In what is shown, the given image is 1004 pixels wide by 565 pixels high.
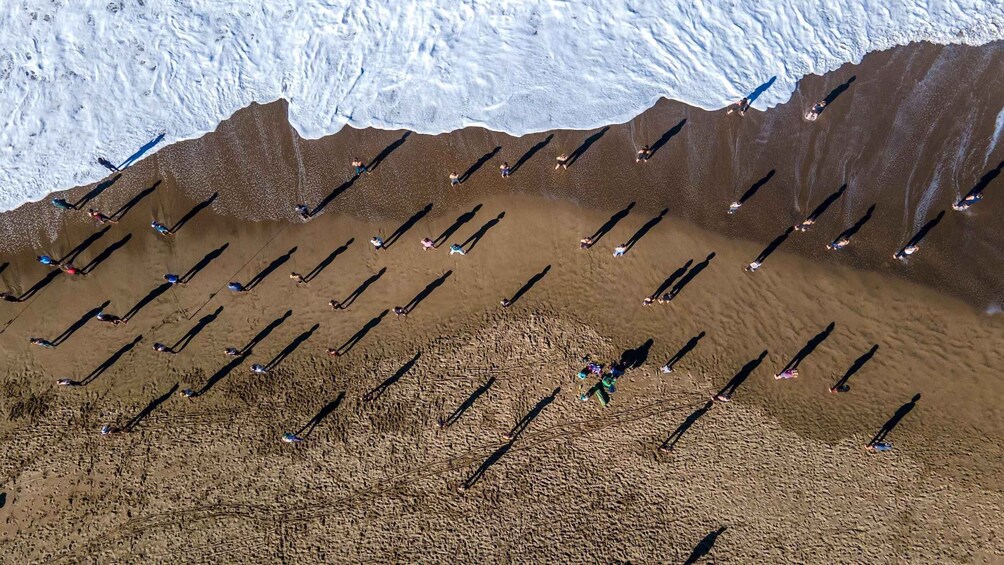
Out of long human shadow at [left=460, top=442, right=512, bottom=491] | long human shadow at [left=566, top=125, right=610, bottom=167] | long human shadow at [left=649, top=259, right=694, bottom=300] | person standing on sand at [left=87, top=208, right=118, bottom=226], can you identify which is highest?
long human shadow at [left=566, top=125, right=610, bottom=167]

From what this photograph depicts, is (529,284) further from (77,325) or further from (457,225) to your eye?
(77,325)

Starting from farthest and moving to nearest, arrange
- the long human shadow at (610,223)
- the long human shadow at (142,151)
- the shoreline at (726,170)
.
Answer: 1. the long human shadow at (142,151)
2. the long human shadow at (610,223)
3. the shoreline at (726,170)

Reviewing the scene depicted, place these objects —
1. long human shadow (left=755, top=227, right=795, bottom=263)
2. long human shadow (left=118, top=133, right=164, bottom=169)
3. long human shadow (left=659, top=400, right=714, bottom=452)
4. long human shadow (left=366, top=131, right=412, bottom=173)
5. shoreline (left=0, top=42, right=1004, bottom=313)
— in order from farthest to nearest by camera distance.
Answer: long human shadow (left=118, top=133, right=164, bottom=169), long human shadow (left=366, top=131, right=412, bottom=173), long human shadow (left=755, top=227, right=795, bottom=263), shoreline (left=0, top=42, right=1004, bottom=313), long human shadow (left=659, top=400, right=714, bottom=452)

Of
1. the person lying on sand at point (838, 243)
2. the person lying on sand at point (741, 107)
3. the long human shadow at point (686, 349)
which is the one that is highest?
the person lying on sand at point (741, 107)

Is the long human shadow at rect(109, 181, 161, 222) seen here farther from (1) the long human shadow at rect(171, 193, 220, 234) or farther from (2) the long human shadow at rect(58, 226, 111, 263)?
(1) the long human shadow at rect(171, 193, 220, 234)

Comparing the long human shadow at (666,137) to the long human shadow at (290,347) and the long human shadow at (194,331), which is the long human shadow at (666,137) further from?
the long human shadow at (194,331)

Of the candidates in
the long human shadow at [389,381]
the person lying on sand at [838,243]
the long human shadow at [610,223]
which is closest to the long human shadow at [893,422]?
the person lying on sand at [838,243]

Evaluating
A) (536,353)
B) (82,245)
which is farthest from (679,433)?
(82,245)

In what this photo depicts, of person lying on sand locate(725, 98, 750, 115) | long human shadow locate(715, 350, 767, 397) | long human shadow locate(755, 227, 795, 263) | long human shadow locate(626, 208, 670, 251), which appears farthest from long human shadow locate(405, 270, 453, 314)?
person lying on sand locate(725, 98, 750, 115)
